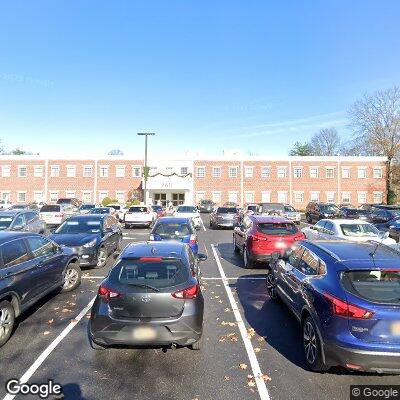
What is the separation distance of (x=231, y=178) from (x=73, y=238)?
39.3 m

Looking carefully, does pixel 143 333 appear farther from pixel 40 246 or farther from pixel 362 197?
pixel 362 197

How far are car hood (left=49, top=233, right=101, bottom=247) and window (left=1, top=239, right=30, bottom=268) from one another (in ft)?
11.6

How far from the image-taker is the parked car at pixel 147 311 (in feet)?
14.5

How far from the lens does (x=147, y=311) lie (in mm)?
4457

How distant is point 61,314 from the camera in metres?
6.56

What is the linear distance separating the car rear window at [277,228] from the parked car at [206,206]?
33.0 m

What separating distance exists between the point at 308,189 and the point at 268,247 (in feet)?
133

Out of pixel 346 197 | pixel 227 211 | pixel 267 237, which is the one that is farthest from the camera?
pixel 346 197

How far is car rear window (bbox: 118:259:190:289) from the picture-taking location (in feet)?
15.3

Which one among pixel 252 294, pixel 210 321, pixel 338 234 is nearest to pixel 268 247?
pixel 252 294

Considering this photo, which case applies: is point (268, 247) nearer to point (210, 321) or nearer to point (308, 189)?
point (210, 321)

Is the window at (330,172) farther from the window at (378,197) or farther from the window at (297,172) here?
the window at (378,197)

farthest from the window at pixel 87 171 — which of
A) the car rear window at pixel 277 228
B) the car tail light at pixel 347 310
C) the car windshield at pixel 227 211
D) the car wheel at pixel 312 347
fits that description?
Answer: the car tail light at pixel 347 310

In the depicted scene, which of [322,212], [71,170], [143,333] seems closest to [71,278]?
[143,333]
